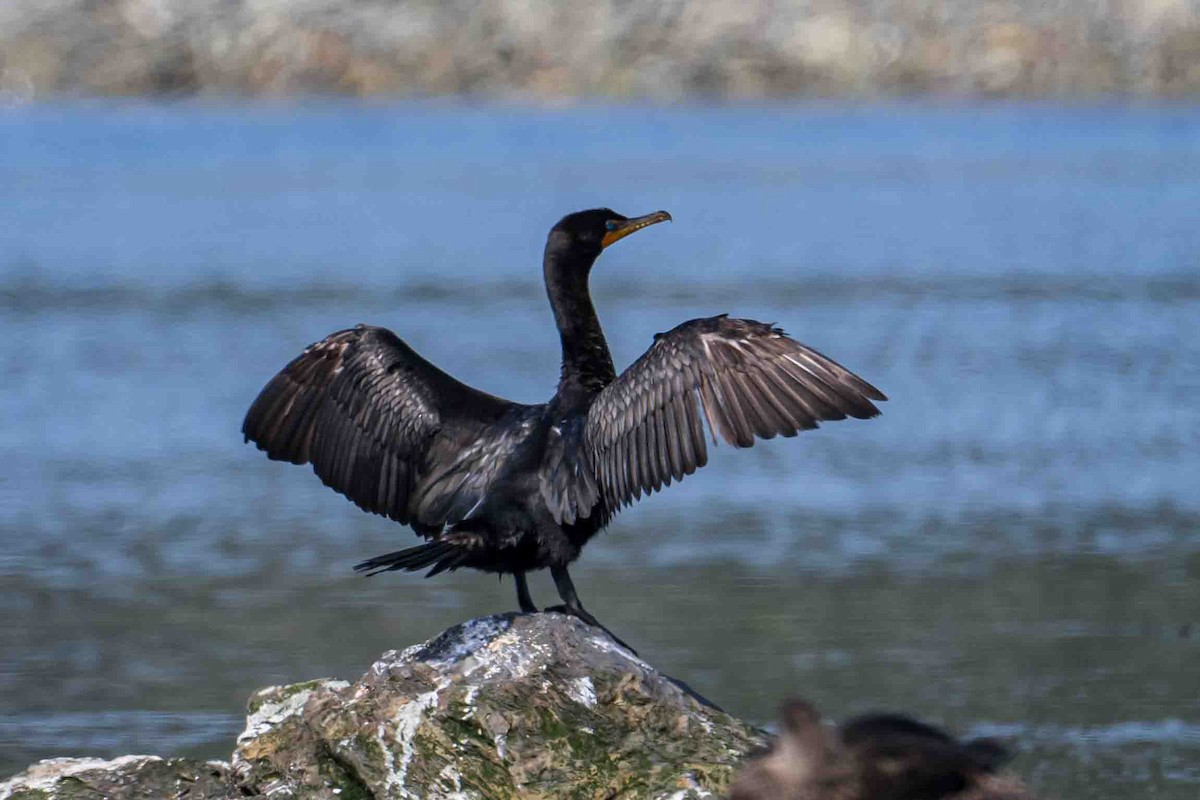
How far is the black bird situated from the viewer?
20.0 ft

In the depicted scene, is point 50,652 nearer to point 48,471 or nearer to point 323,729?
point 323,729

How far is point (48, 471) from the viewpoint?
12492mm

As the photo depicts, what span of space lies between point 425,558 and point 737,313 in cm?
1178

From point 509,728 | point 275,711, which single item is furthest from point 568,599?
point 275,711

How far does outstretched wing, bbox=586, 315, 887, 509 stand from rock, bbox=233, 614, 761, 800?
1.64 ft

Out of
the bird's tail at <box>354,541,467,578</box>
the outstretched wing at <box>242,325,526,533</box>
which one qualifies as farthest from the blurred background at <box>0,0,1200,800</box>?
the bird's tail at <box>354,541,467,578</box>

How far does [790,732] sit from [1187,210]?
78.7 feet

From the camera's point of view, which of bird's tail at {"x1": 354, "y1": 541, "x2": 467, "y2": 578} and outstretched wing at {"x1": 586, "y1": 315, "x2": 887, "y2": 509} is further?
outstretched wing at {"x1": 586, "y1": 315, "x2": 887, "y2": 509}

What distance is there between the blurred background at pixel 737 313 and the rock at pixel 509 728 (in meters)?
1.33

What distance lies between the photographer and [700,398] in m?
6.18

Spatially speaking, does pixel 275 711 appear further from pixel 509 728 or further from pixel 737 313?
pixel 737 313

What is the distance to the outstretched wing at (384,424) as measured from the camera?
660 cm

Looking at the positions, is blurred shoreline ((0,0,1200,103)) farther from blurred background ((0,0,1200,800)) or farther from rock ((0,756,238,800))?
rock ((0,756,238,800))

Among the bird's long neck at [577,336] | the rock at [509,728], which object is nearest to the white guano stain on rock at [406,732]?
the rock at [509,728]
